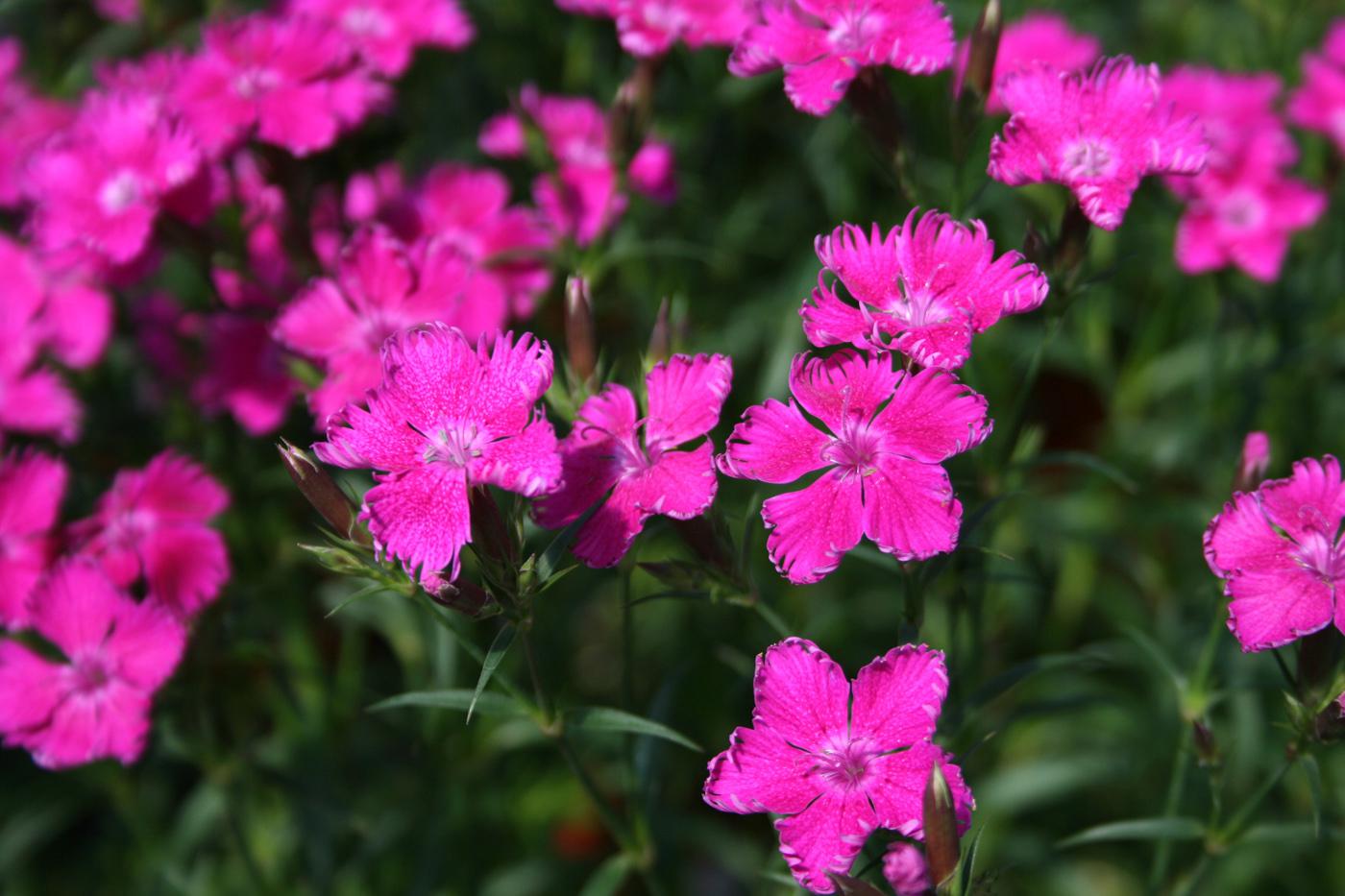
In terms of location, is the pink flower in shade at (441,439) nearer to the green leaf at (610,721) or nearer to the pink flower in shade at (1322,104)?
the green leaf at (610,721)

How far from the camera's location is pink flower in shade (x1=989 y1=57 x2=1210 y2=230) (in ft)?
4.27

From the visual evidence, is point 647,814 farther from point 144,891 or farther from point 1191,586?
point 1191,586

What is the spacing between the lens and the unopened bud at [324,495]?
1185mm

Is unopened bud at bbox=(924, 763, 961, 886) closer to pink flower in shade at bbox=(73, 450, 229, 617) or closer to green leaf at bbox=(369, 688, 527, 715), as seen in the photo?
green leaf at bbox=(369, 688, 527, 715)

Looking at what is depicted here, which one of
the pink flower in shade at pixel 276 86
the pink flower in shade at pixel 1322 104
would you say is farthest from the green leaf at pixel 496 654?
→ the pink flower in shade at pixel 1322 104

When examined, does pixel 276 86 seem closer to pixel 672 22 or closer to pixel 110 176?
pixel 110 176

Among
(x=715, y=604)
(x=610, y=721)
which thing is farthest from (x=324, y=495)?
(x=715, y=604)

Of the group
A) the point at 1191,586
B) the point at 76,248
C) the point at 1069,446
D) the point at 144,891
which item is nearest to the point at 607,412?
the point at 76,248

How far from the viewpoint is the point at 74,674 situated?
1.52m

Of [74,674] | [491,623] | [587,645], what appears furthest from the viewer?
[587,645]

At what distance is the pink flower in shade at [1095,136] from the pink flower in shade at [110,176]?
1.08m

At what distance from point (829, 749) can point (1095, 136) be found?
74cm

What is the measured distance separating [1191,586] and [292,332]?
5.60ft

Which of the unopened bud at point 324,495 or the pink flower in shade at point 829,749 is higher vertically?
the unopened bud at point 324,495
